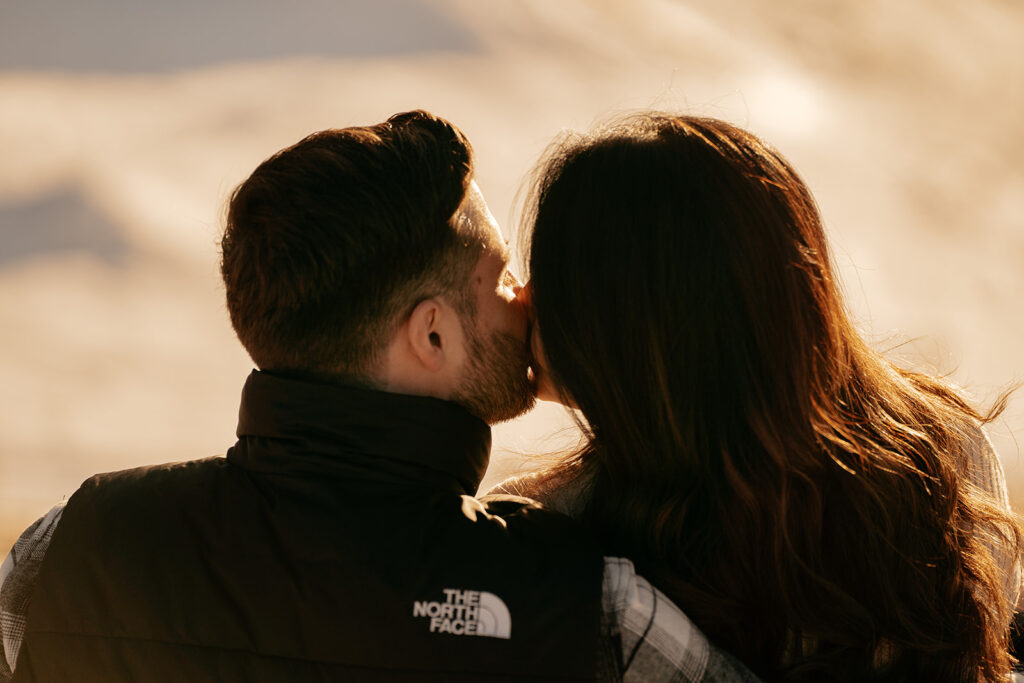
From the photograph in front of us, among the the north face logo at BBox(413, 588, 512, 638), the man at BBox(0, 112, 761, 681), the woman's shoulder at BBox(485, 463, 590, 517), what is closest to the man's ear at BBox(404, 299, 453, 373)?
the man at BBox(0, 112, 761, 681)

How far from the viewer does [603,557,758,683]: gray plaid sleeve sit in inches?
61.3

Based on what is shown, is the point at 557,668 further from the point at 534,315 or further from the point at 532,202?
the point at 532,202

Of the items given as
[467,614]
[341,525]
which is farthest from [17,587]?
[467,614]

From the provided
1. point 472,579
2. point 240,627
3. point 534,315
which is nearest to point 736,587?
point 472,579

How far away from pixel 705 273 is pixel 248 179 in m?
0.94

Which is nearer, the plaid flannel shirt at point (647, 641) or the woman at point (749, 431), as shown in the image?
the plaid flannel shirt at point (647, 641)

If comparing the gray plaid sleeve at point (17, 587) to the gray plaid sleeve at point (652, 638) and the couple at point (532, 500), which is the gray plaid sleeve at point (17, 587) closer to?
the couple at point (532, 500)

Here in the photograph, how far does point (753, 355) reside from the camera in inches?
73.4

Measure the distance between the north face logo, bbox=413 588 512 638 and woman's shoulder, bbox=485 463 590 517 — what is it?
578mm

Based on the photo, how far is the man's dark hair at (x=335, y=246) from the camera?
1825mm

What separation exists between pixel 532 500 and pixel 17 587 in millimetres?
978

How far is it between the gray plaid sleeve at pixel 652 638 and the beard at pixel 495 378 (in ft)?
1.76

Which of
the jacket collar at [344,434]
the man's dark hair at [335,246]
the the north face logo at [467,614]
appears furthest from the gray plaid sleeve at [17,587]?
the the north face logo at [467,614]

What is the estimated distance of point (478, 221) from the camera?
6.83ft
